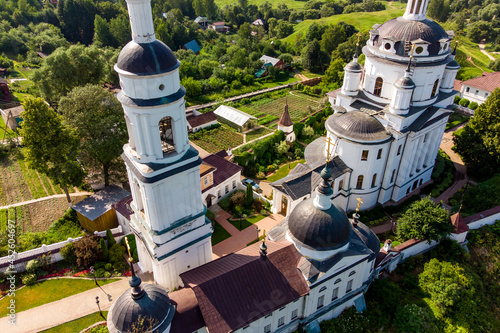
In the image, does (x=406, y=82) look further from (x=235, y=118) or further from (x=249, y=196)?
(x=235, y=118)

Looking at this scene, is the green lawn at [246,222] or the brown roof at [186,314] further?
the green lawn at [246,222]

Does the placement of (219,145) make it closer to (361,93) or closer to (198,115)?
(198,115)

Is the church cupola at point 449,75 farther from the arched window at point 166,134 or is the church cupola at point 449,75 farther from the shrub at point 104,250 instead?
the shrub at point 104,250

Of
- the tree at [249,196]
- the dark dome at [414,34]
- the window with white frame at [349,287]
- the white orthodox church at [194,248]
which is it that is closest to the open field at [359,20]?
the dark dome at [414,34]

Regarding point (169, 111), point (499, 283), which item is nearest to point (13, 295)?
point (169, 111)

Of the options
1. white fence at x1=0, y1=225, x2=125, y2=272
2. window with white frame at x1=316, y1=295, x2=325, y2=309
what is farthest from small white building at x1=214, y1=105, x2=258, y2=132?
window with white frame at x1=316, y1=295, x2=325, y2=309

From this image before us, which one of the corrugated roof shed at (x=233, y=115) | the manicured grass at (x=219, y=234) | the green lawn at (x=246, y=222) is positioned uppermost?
the corrugated roof shed at (x=233, y=115)
